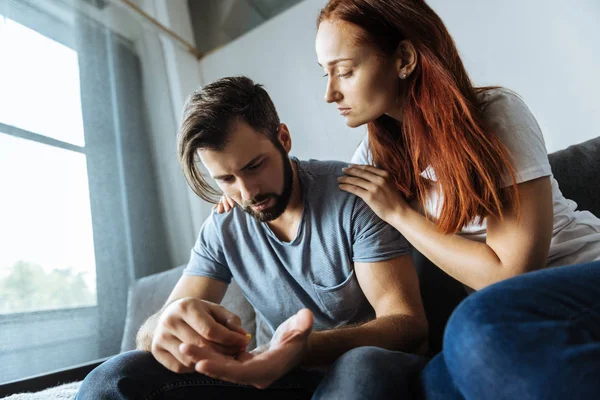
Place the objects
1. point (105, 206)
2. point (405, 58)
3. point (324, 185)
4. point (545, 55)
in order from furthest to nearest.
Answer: point (105, 206) < point (545, 55) < point (324, 185) < point (405, 58)

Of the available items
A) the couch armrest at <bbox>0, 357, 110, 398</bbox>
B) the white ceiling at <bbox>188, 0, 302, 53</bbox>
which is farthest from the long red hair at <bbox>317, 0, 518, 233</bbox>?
the white ceiling at <bbox>188, 0, 302, 53</bbox>

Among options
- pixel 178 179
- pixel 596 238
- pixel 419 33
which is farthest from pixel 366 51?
pixel 178 179

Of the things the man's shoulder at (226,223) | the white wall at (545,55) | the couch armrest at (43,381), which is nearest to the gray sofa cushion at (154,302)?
the couch armrest at (43,381)

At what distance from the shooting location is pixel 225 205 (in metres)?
1.16

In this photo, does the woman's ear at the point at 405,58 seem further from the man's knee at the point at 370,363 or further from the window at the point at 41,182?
the window at the point at 41,182

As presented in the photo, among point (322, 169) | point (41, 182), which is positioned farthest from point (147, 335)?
point (41, 182)

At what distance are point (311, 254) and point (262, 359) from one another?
1.46 feet

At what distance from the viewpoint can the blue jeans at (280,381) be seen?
1.98ft

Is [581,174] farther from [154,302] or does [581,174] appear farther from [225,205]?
[154,302]

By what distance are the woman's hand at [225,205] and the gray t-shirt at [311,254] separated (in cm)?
2

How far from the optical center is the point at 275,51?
2.10 m

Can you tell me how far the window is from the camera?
141 cm

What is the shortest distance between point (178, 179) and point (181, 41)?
2.37 feet

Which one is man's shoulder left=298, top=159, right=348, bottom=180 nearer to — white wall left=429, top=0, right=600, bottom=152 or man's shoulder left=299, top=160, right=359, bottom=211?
man's shoulder left=299, top=160, right=359, bottom=211
